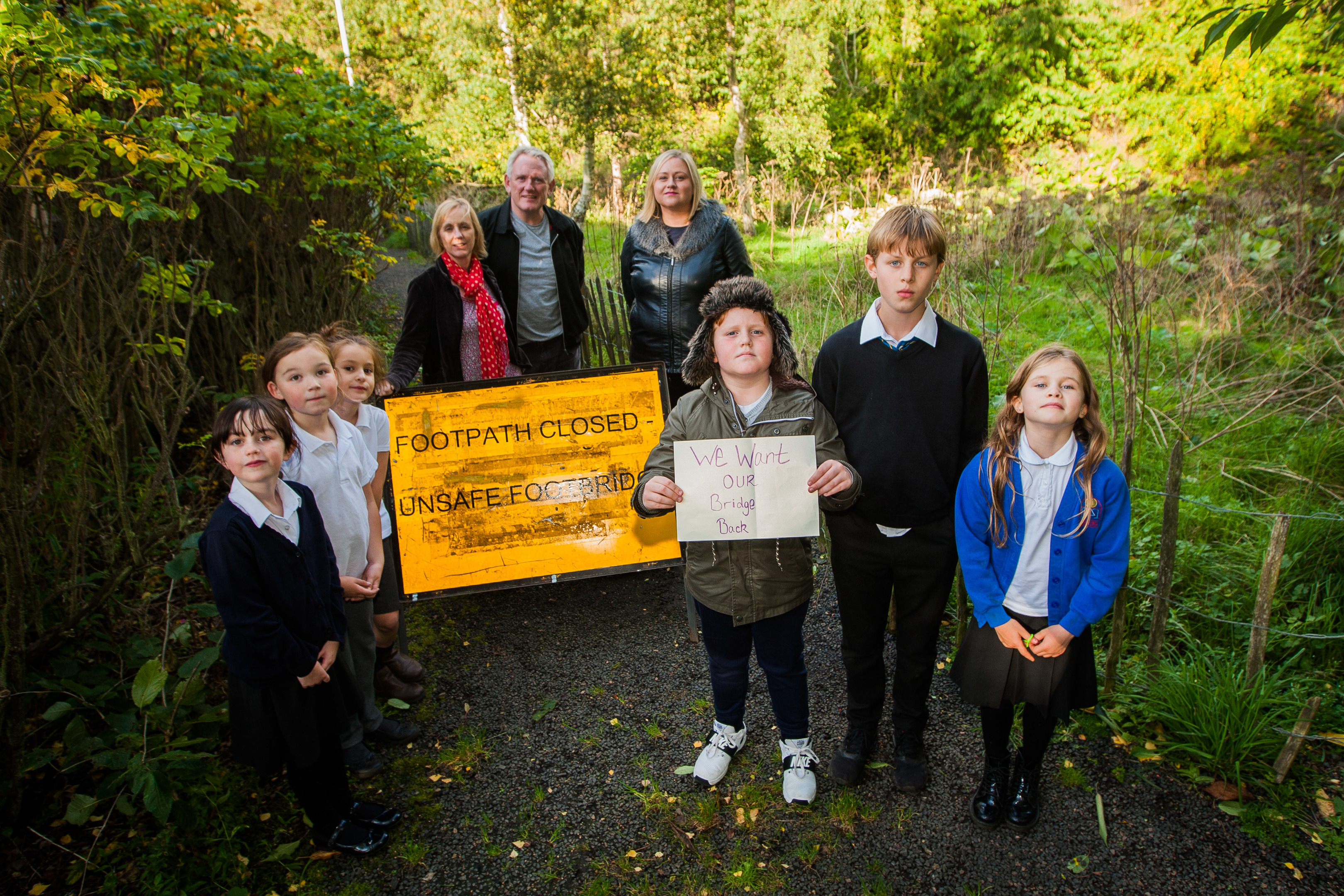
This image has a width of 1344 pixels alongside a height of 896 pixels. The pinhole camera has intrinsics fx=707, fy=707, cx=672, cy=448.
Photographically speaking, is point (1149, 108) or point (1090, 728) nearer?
point (1090, 728)

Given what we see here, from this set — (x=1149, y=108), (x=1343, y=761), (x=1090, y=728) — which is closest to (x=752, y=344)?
(x=1090, y=728)

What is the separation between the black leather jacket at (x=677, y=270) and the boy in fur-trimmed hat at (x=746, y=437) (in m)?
1.34

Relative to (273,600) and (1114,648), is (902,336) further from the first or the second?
(273,600)

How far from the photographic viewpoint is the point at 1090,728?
280cm

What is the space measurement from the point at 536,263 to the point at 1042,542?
2.96 meters

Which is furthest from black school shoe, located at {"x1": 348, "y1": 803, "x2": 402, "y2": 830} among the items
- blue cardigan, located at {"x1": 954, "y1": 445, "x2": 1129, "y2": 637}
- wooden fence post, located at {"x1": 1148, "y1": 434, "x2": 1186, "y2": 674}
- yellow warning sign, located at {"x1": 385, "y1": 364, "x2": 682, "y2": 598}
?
wooden fence post, located at {"x1": 1148, "y1": 434, "x2": 1186, "y2": 674}

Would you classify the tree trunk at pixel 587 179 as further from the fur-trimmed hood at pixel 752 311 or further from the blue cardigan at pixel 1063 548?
the blue cardigan at pixel 1063 548

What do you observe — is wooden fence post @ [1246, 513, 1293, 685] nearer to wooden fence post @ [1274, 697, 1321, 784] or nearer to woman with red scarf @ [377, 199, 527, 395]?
wooden fence post @ [1274, 697, 1321, 784]

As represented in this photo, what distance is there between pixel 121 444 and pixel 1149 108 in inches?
613

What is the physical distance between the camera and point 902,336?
2.18 meters

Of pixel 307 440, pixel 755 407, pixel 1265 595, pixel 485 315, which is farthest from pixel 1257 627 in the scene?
pixel 485 315

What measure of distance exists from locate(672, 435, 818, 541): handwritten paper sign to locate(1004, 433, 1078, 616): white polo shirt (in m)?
0.60

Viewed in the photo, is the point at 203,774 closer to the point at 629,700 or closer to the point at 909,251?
the point at 629,700

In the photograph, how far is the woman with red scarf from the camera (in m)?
3.53
